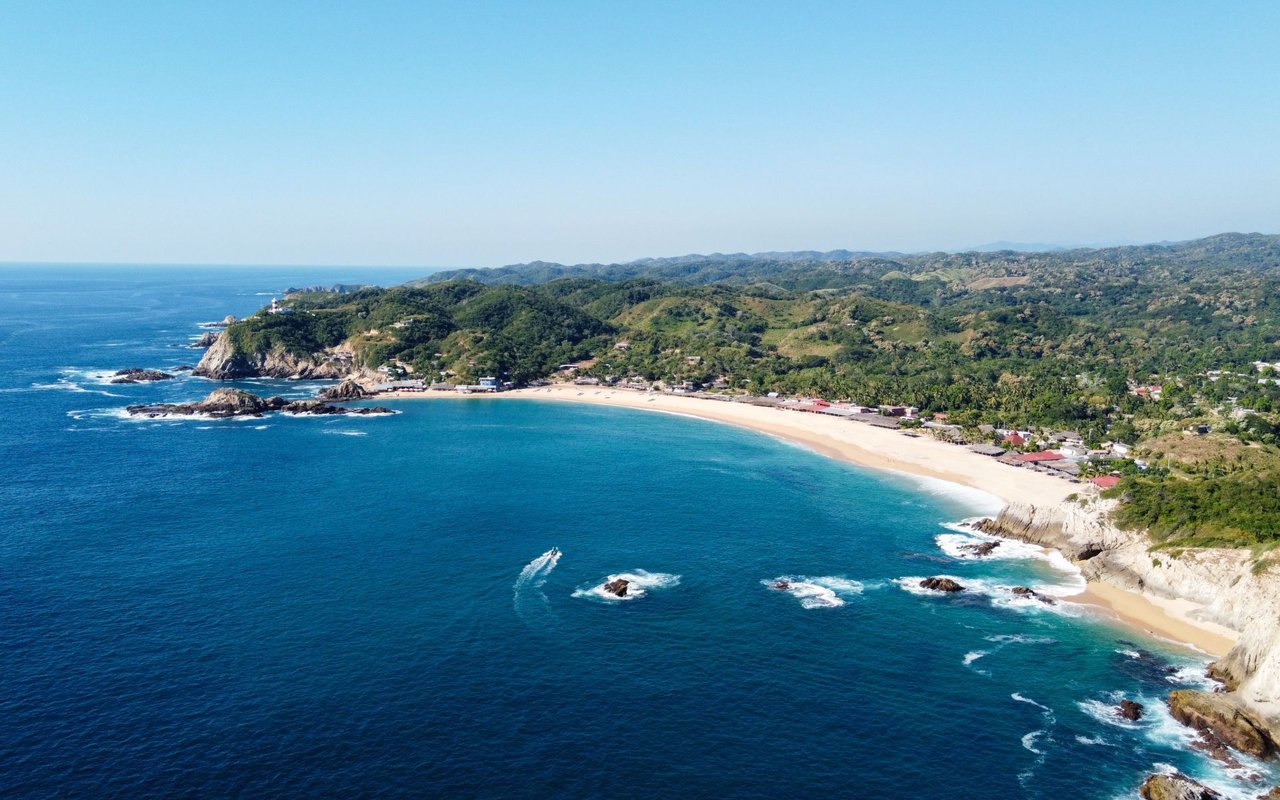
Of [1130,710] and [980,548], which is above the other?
[980,548]

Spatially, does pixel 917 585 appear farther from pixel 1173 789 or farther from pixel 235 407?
pixel 235 407

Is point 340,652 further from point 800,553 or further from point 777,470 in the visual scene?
point 777,470

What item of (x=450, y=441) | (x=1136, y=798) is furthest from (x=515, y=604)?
(x=450, y=441)

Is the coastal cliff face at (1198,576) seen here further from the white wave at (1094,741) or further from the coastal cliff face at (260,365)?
the coastal cliff face at (260,365)

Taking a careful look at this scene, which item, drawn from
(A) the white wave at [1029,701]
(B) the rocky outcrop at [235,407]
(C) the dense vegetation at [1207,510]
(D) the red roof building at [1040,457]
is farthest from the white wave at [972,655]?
(B) the rocky outcrop at [235,407]

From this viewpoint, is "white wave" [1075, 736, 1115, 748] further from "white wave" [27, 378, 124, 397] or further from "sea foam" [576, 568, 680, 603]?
"white wave" [27, 378, 124, 397]

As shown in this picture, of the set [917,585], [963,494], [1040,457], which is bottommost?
[963,494]

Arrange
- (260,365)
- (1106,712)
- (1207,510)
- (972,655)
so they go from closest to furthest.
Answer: (1106,712), (972,655), (1207,510), (260,365)

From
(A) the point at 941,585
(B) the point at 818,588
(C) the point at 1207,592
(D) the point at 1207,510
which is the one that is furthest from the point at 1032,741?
(D) the point at 1207,510
